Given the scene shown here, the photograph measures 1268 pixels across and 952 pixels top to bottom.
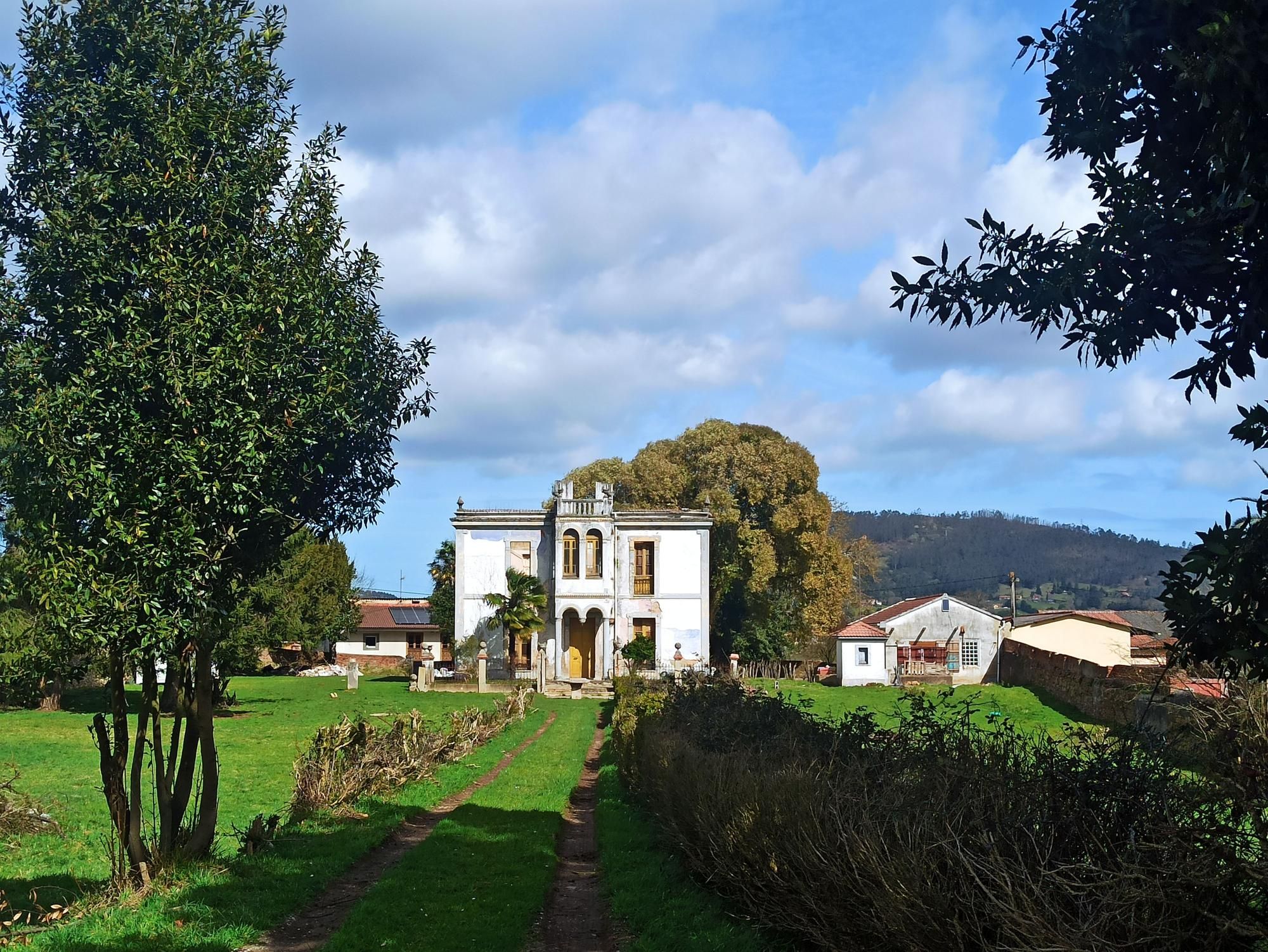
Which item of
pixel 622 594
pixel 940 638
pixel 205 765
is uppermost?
pixel 622 594

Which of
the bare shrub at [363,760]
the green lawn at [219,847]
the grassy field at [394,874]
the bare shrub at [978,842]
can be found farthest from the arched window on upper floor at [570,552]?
the bare shrub at [978,842]

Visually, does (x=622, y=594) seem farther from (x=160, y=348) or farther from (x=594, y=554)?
(x=160, y=348)

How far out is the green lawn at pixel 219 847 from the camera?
8.68 meters

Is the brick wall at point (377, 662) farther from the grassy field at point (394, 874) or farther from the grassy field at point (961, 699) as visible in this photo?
the grassy field at point (394, 874)

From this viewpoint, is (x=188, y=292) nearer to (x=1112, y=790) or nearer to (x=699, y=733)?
(x=699, y=733)

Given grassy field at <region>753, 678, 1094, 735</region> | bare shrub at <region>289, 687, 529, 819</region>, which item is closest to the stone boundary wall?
grassy field at <region>753, 678, 1094, 735</region>

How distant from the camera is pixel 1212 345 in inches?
202

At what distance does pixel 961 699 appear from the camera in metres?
28.9

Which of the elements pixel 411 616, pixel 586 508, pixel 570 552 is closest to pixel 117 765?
pixel 586 508

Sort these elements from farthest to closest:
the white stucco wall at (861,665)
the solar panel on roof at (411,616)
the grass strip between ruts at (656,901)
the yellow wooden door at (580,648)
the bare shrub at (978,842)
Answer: the solar panel on roof at (411,616) → the yellow wooden door at (580,648) → the white stucco wall at (861,665) → the grass strip between ruts at (656,901) → the bare shrub at (978,842)

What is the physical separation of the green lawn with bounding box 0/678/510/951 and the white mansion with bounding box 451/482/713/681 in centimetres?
1697

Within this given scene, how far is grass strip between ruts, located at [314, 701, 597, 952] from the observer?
28.9 feet

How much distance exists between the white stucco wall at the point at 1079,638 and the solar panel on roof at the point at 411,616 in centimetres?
4019

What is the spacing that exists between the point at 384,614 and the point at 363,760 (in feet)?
204
